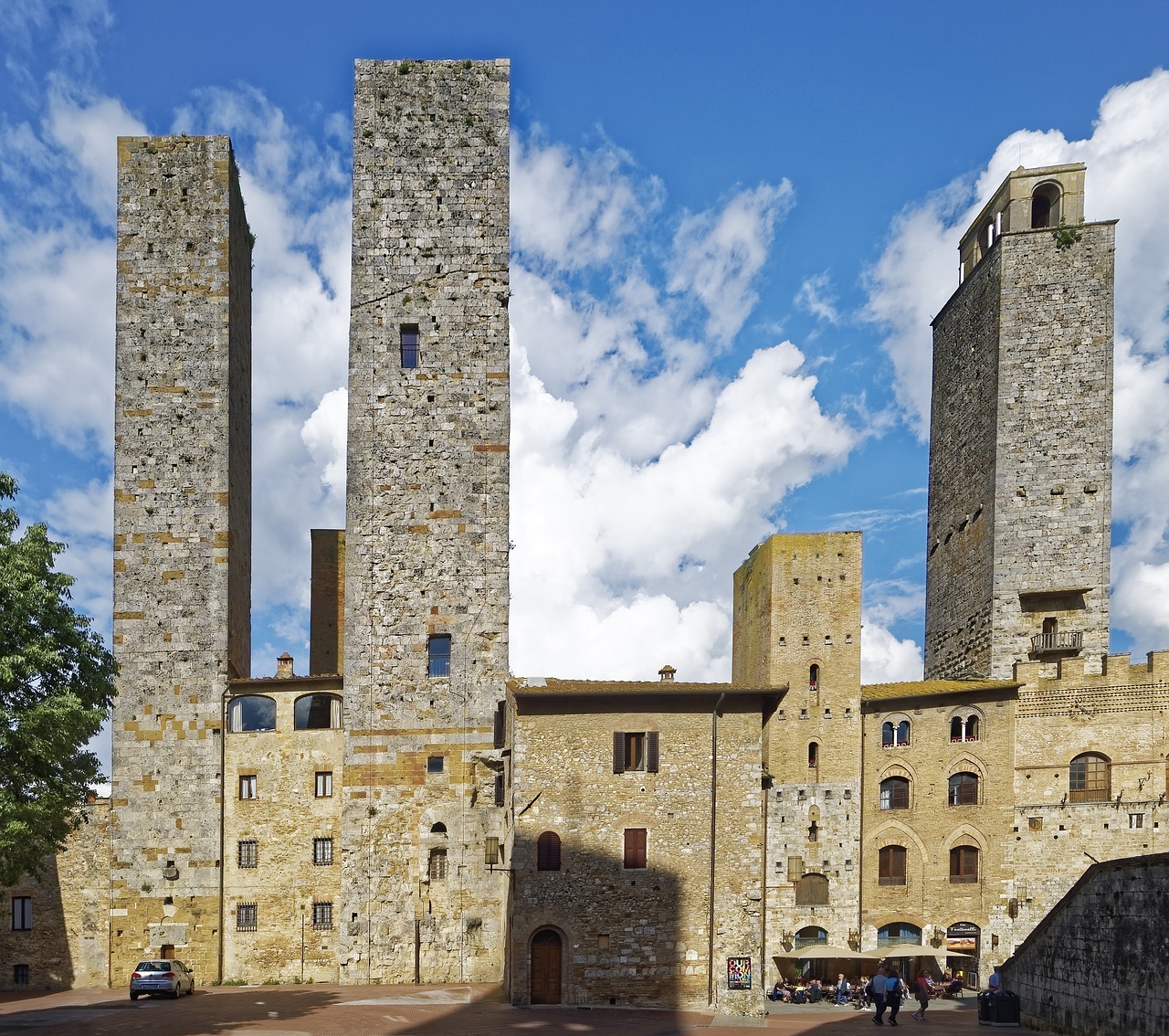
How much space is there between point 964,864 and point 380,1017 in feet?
65.9

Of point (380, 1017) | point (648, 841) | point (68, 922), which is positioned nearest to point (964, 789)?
point (648, 841)

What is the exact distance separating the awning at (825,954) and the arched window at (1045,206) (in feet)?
89.4

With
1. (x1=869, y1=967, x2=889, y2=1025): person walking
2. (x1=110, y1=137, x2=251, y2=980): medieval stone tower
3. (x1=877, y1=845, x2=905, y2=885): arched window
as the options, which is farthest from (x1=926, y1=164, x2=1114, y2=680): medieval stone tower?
(x1=110, y1=137, x2=251, y2=980): medieval stone tower

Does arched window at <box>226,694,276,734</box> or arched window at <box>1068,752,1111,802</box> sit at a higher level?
arched window at <box>226,694,276,734</box>

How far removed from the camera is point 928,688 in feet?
116

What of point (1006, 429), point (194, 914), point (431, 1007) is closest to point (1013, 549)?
point (1006, 429)

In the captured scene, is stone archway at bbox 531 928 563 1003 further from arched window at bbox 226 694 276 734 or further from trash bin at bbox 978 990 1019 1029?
arched window at bbox 226 694 276 734

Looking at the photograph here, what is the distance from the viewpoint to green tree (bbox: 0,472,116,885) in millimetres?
19891

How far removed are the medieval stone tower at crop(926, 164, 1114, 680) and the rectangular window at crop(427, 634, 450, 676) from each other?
63.4ft

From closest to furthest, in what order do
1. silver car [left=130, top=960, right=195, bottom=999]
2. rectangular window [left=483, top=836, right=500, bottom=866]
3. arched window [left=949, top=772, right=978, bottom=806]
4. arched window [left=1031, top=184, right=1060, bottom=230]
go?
silver car [left=130, top=960, right=195, bottom=999] < rectangular window [left=483, top=836, right=500, bottom=866] < arched window [left=949, top=772, right=978, bottom=806] < arched window [left=1031, top=184, right=1060, bottom=230]

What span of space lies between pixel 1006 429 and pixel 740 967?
2224 centimetres

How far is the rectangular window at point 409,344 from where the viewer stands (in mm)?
33219

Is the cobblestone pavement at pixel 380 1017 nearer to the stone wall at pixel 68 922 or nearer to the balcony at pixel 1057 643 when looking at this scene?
the stone wall at pixel 68 922

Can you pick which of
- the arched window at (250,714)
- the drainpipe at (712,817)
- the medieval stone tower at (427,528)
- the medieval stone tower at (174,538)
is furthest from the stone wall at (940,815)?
the medieval stone tower at (174,538)
